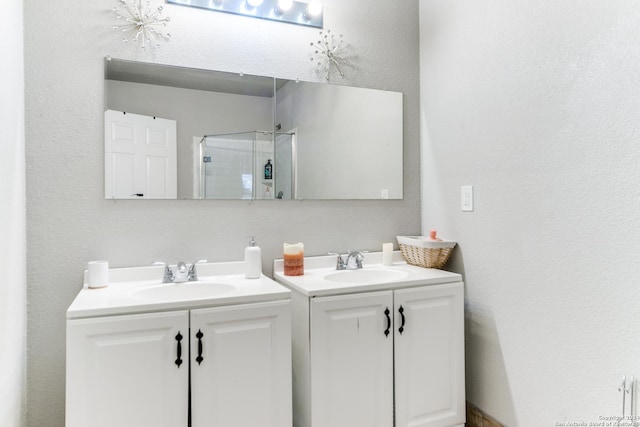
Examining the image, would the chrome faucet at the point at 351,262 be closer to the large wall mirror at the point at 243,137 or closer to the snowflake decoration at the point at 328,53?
the large wall mirror at the point at 243,137

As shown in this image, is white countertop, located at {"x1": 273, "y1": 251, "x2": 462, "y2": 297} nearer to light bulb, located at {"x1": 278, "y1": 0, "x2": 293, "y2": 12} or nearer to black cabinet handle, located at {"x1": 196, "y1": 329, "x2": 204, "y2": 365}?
black cabinet handle, located at {"x1": 196, "y1": 329, "x2": 204, "y2": 365}

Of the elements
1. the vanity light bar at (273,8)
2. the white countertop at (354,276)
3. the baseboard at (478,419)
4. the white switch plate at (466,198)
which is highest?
the vanity light bar at (273,8)

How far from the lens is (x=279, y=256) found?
1.99 metres

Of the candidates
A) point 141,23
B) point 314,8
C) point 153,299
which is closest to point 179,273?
point 153,299

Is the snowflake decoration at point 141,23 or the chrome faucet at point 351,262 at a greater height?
the snowflake decoration at point 141,23

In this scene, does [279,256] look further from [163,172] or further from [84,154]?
[84,154]

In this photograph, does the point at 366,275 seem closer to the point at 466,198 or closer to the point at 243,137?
the point at 466,198

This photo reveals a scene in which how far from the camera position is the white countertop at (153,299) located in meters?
1.29

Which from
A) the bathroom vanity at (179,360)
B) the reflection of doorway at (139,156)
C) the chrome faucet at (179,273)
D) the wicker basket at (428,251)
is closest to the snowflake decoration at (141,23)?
the reflection of doorway at (139,156)

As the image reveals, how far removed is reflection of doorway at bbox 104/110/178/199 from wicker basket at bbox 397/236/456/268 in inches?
48.9

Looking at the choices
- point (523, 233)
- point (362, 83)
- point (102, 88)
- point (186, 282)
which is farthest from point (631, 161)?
point (102, 88)

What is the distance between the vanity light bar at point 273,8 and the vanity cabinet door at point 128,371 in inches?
57.1

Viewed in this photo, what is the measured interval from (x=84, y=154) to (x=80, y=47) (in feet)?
1.52

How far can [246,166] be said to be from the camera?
1.90 meters
